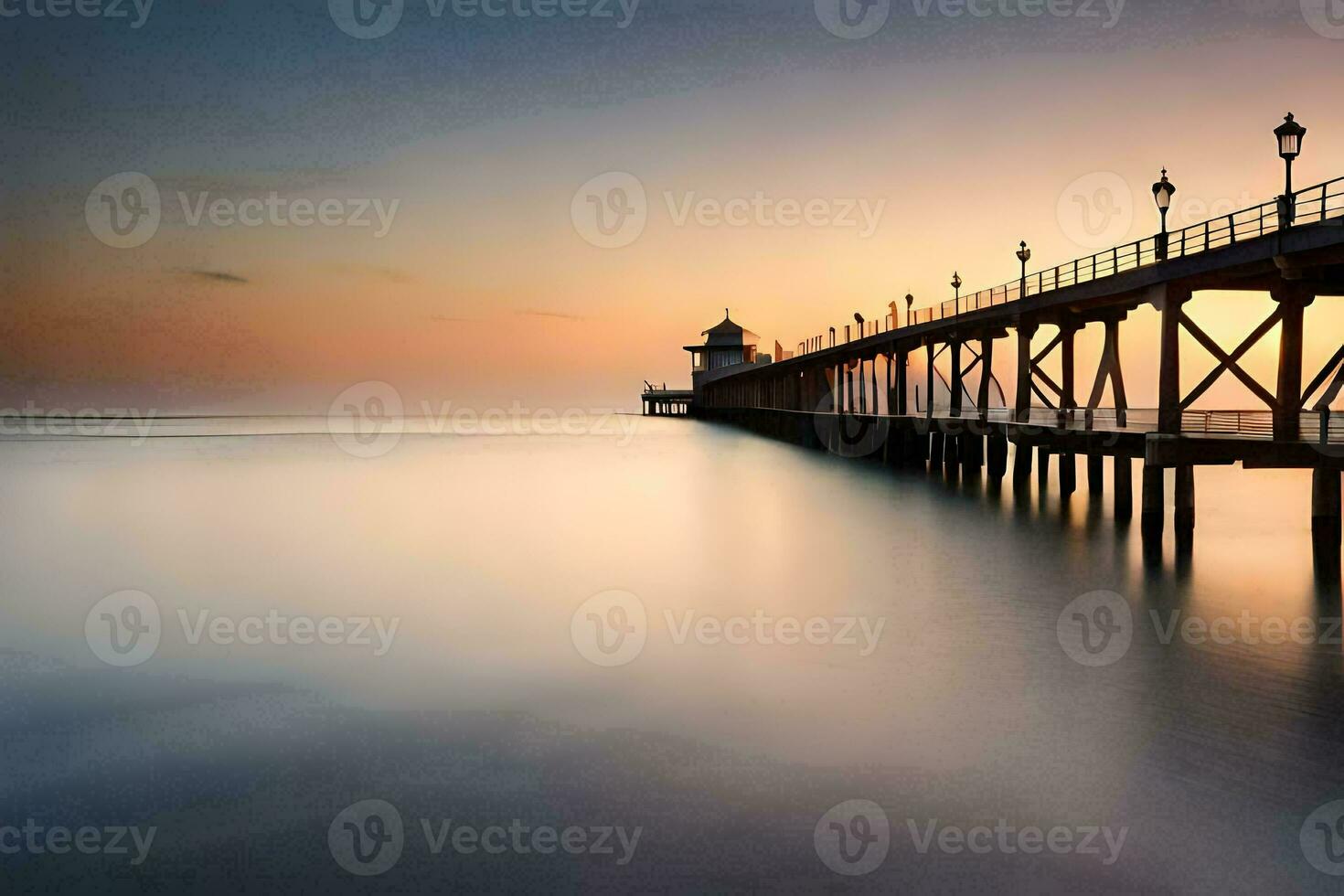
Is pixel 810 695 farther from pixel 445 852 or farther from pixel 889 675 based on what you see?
pixel 445 852

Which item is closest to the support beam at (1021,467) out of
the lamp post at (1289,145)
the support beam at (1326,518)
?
the support beam at (1326,518)

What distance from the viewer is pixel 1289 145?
57.6ft

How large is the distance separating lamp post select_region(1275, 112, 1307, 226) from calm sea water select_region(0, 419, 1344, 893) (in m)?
6.61

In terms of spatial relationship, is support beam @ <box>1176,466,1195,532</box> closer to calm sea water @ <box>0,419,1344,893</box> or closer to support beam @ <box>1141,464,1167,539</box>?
support beam @ <box>1141,464,1167,539</box>

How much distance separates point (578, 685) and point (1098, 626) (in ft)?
26.8

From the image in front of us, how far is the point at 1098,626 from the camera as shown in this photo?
590 inches

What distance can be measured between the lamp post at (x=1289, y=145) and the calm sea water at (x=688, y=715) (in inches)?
260

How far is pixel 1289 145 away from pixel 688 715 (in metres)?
15.2

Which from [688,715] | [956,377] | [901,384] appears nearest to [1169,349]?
[688,715]

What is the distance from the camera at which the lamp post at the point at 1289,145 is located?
17.2 metres

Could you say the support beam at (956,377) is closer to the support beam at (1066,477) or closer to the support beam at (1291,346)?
the support beam at (1066,477)

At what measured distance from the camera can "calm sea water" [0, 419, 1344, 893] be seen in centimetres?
709

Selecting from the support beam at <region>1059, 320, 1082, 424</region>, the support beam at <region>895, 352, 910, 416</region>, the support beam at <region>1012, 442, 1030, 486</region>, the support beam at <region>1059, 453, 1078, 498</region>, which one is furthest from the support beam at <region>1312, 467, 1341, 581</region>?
the support beam at <region>895, 352, 910, 416</region>

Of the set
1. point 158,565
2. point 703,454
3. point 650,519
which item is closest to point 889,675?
point 158,565
